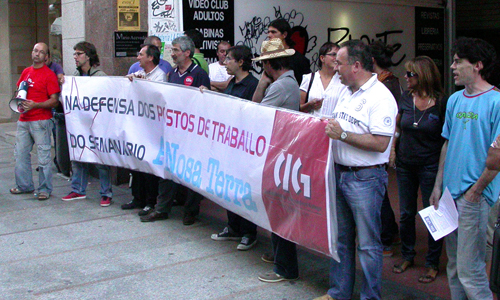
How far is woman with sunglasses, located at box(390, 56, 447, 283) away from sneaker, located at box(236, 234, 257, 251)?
1.43 metres

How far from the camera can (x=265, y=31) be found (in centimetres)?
960

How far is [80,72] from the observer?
782cm

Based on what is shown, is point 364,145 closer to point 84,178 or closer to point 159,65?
point 159,65

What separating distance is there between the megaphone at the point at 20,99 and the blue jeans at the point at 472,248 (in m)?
5.63

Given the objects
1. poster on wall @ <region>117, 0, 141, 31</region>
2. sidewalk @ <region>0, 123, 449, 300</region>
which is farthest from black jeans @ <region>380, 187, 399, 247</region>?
poster on wall @ <region>117, 0, 141, 31</region>

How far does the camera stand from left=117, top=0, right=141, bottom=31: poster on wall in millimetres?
8648

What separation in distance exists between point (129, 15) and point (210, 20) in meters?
1.19

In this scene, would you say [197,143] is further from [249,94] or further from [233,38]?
[233,38]

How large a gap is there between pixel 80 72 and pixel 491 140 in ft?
18.3

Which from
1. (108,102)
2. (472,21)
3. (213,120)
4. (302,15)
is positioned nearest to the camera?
(213,120)

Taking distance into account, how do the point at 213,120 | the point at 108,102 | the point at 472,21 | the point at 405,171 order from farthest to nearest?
the point at 472,21
the point at 108,102
the point at 213,120
the point at 405,171

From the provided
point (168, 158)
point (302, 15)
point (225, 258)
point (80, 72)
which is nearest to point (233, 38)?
point (302, 15)

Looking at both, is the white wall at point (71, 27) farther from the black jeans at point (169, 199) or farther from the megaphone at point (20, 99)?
the black jeans at point (169, 199)

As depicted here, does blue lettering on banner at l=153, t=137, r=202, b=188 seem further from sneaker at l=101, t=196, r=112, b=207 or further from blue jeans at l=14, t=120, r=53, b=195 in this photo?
blue jeans at l=14, t=120, r=53, b=195
